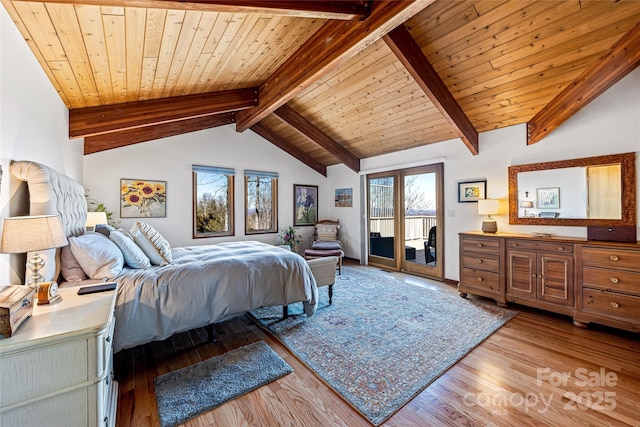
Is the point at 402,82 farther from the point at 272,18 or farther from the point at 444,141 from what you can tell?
the point at 272,18

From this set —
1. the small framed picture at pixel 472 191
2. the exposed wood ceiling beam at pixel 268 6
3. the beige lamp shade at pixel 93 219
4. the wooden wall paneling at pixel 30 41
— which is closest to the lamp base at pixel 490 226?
the small framed picture at pixel 472 191

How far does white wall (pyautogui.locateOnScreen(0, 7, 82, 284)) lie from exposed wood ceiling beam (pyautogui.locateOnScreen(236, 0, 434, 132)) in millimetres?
2219

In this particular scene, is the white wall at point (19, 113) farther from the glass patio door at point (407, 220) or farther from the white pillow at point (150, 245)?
the glass patio door at point (407, 220)

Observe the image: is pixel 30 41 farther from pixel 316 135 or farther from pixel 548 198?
pixel 548 198

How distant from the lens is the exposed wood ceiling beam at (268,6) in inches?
62.2

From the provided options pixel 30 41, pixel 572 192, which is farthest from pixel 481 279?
pixel 30 41

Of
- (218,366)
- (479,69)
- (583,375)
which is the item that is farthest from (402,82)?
(218,366)

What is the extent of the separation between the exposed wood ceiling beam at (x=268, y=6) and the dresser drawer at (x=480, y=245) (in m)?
2.90

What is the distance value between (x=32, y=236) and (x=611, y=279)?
440 cm

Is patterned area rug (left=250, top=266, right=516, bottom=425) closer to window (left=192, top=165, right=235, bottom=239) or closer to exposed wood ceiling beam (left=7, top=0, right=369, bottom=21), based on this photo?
window (left=192, top=165, right=235, bottom=239)

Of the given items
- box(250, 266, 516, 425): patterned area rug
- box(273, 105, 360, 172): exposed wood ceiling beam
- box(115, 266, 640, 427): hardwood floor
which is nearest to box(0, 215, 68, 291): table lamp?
box(115, 266, 640, 427): hardwood floor

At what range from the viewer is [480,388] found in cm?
185

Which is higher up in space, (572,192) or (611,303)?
(572,192)

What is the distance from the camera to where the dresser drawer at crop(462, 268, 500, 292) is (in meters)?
3.30
